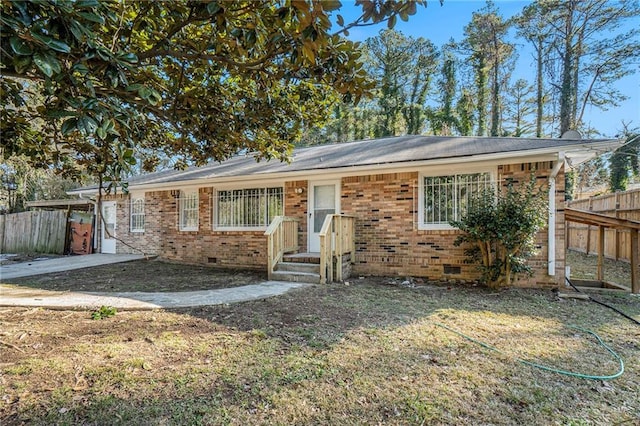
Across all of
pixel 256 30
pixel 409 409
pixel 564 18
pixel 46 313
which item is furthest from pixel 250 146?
pixel 564 18

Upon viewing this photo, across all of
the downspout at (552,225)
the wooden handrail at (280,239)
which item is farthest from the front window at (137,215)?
the downspout at (552,225)

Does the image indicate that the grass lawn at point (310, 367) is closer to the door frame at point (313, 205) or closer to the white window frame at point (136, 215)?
the door frame at point (313, 205)

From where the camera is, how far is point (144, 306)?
4.86 metres

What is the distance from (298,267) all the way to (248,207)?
3.43 m

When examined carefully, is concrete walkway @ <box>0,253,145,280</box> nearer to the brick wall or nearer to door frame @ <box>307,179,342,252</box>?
door frame @ <box>307,179,342,252</box>

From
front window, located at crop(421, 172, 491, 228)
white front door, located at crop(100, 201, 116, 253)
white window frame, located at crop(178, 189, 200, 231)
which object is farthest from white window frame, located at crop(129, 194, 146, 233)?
front window, located at crop(421, 172, 491, 228)

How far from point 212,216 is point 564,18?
68.1 feet

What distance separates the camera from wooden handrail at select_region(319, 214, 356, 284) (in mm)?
6871

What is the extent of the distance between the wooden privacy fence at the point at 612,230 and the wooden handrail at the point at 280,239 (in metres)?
9.19

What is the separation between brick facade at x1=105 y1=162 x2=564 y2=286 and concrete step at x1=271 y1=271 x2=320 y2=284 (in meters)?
1.55

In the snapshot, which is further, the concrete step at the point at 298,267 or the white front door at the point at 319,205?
the white front door at the point at 319,205

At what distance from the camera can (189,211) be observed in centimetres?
1102

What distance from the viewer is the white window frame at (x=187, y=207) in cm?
1081

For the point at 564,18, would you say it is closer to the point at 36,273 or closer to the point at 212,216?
the point at 212,216
